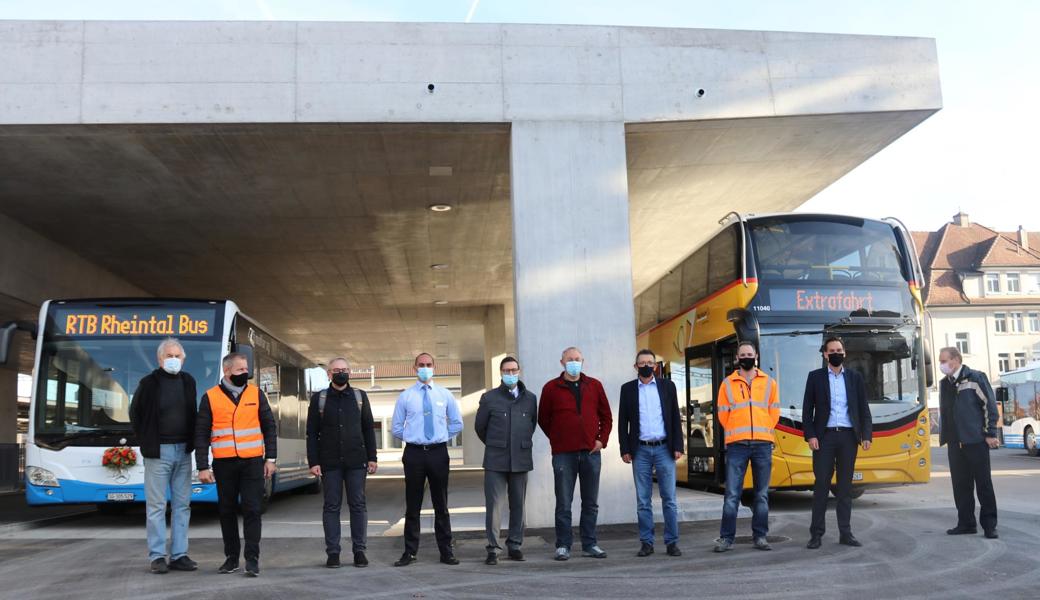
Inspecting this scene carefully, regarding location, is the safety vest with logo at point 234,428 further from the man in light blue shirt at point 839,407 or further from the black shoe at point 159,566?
the man in light blue shirt at point 839,407

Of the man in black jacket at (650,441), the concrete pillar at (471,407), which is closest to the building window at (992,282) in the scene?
the concrete pillar at (471,407)

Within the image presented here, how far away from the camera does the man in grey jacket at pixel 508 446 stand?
7.86m

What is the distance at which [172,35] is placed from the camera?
10352 mm

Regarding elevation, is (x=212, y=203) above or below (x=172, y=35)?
below

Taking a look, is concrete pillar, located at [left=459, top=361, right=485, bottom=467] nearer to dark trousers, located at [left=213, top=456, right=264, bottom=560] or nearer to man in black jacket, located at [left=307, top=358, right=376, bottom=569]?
man in black jacket, located at [left=307, top=358, right=376, bottom=569]

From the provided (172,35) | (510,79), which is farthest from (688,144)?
(172,35)

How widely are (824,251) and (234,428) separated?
8040 mm

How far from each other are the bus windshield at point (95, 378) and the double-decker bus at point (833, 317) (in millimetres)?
6898

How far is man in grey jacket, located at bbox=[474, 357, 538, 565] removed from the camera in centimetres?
786

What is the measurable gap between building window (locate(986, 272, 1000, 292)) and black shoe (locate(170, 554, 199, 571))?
5895 cm

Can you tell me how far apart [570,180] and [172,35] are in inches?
189

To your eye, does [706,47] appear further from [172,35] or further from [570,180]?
[172,35]

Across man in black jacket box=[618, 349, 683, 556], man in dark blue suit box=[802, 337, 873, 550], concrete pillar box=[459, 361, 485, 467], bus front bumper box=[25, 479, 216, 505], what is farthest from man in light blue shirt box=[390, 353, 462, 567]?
concrete pillar box=[459, 361, 485, 467]

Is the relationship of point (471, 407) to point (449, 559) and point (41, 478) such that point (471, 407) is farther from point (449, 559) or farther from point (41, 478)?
point (449, 559)
